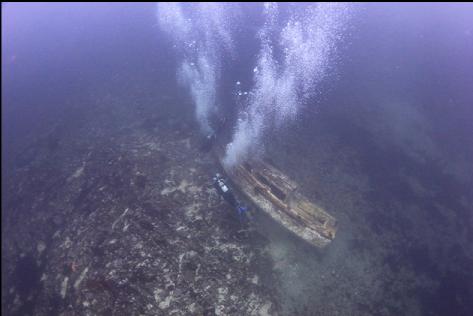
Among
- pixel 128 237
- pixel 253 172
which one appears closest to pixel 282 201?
pixel 253 172

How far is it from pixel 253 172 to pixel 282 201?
1751 millimetres

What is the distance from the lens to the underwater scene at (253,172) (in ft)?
30.3

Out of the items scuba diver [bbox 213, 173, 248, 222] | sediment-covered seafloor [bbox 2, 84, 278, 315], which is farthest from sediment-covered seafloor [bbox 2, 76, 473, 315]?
scuba diver [bbox 213, 173, 248, 222]

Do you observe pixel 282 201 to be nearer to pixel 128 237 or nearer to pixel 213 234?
pixel 213 234

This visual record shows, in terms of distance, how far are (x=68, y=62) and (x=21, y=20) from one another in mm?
20092

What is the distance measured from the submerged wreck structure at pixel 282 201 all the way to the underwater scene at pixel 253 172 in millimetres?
57

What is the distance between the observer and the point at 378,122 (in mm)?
14867

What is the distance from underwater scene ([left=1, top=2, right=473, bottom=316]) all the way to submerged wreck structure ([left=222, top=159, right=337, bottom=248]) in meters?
0.06

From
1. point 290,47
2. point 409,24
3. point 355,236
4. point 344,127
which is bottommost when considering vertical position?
point 355,236

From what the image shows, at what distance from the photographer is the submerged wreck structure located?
1014 centimetres

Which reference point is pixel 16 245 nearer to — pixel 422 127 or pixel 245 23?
pixel 422 127

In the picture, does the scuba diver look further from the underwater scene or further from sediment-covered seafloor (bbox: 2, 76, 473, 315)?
sediment-covered seafloor (bbox: 2, 76, 473, 315)

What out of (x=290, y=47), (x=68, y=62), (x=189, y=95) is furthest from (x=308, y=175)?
(x=68, y=62)

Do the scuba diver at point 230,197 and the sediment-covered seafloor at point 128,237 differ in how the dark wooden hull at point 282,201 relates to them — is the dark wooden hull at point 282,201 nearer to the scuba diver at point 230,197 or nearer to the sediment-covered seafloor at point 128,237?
the scuba diver at point 230,197
